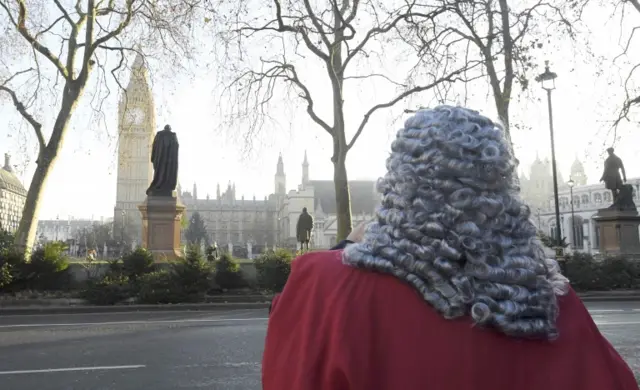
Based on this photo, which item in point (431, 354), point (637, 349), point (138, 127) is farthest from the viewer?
point (138, 127)

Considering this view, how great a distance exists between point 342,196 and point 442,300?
59.9ft

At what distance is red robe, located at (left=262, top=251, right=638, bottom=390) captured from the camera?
4.02 feet

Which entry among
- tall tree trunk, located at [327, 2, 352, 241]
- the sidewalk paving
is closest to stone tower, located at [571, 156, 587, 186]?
tall tree trunk, located at [327, 2, 352, 241]

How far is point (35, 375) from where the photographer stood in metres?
5.98

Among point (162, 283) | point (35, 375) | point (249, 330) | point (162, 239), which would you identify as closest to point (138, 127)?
point (162, 239)

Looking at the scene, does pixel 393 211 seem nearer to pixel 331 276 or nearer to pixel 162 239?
pixel 331 276

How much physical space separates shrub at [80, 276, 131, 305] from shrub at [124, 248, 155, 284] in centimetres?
69

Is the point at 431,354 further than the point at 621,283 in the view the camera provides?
No

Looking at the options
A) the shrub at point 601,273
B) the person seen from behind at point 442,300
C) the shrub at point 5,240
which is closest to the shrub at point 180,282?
the shrub at point 5,240

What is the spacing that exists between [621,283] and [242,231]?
12933cm

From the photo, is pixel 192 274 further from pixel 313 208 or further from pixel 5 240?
pixel 313 208

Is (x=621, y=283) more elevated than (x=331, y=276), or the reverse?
(x=331, y=276)

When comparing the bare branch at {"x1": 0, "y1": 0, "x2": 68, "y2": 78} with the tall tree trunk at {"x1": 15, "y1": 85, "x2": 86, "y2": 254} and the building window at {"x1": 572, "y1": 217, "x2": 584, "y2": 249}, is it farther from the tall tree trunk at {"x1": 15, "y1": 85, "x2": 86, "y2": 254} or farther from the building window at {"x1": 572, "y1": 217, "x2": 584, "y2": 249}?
the building window at {"x1": 572, "y1": 217, "x2": 584, "y2": 249}

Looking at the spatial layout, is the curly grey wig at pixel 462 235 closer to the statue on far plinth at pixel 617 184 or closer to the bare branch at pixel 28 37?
the bare branch at pixel 28 37
